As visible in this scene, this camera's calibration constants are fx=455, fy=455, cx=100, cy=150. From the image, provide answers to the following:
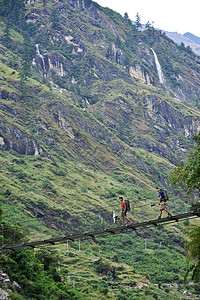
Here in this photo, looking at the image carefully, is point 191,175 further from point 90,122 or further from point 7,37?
point 7,37

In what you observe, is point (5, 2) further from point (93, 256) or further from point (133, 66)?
point (93, 256)

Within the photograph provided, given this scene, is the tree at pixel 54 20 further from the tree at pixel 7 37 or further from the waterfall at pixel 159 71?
the waterfall at pixel 159 71

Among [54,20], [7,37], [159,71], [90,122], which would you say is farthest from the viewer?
[159,71]

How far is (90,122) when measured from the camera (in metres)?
117

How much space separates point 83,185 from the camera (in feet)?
296

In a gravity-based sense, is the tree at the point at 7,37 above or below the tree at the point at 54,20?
below

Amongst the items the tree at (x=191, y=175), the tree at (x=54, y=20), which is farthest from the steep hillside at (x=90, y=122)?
the tree at (x=191, y=175)

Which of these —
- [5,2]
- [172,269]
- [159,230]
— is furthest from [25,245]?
[5,2]

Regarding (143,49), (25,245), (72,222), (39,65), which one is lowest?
(72,222)

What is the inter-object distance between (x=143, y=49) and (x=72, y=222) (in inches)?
4787

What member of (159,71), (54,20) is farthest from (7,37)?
(159,71)

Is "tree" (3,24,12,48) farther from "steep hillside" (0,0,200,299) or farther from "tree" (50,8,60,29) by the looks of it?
"tree" (50,8,60,29)

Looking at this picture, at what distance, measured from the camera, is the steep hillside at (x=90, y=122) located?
2832 inches

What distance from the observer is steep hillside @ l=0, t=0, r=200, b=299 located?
236 ft
